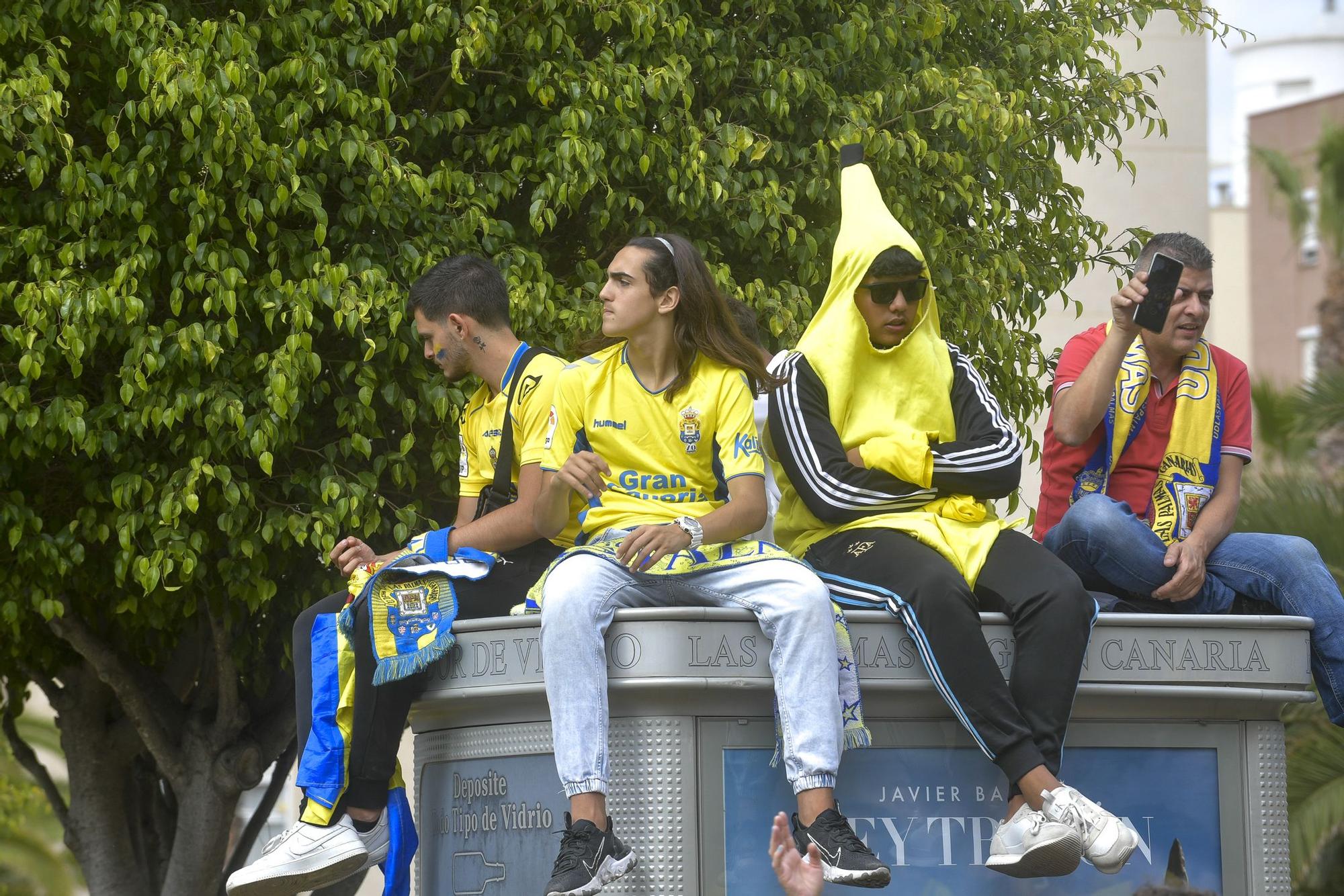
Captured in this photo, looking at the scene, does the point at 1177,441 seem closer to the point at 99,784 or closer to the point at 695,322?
the point at 695,322

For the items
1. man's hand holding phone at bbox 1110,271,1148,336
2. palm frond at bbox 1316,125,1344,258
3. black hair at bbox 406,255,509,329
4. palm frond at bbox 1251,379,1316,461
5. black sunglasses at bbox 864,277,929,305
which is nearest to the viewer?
man's hand holding phone at bbox 1110,271,1148,336

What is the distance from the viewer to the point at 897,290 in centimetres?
554

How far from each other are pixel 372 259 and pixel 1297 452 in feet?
45.3

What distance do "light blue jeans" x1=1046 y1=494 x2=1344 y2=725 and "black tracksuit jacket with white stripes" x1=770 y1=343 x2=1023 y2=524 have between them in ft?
0.87

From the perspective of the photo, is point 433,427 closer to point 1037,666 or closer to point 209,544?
point 209,544

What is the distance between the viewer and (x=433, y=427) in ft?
28.9

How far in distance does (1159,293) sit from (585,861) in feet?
7.80

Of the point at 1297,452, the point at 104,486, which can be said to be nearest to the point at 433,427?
the point at 104,486

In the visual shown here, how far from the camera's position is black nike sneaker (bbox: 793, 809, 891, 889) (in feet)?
14.9

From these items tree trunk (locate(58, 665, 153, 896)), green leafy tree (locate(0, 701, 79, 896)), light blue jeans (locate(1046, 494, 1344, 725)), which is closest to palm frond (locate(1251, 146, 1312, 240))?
green leafy tree (locate(0, 701, 79, 896))

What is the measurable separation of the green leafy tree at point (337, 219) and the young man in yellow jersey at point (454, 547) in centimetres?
170

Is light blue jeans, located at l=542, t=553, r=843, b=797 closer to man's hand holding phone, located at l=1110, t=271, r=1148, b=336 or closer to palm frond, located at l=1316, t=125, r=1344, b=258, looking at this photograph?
man's hand holding phone, located at l=1110, t=271, r=1148, b=336

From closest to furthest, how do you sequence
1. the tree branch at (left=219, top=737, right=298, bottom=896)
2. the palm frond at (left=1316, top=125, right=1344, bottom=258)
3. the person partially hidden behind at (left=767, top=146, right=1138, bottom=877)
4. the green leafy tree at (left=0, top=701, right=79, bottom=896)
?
1. the person partially hidden behind at (left=767, top=146, right=1138, bottom=877)
2. the tree branch at (left=219, top=737, right=298, bottom=896)
3. the green leafy tree at (left=0, top=701, right=79, bottom=896)
4. the palm frond at (left=1316, top=125, right=1344, bottom=258)

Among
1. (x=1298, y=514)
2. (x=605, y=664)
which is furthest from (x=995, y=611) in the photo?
(x=1298, y=514)
